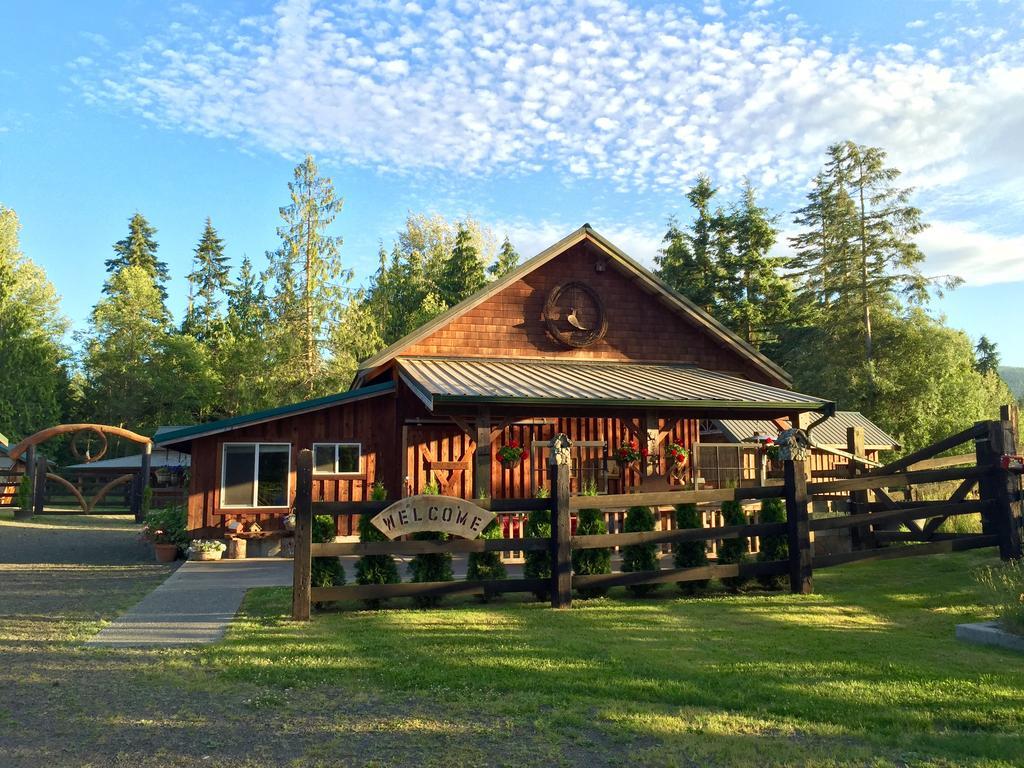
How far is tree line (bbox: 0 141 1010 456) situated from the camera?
116 feet

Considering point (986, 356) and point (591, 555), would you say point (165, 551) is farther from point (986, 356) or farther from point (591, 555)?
point (986, 356)

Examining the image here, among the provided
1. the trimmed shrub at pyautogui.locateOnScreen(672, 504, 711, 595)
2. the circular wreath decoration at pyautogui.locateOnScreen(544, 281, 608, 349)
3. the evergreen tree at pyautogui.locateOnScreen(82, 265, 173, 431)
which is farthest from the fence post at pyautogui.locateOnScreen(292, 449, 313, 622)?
the evergreen tree at pyautogui.locateOnScreen(82, 265, 173, 431)

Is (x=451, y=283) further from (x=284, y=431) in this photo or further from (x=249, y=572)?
(x=249, y=572)

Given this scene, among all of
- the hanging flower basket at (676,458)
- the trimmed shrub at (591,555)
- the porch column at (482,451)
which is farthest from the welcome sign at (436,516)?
the hanging flower basket at (676,458)

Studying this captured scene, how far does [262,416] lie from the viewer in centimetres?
1584

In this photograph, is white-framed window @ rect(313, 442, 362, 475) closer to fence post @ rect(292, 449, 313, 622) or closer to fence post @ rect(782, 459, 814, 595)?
fence post @ rect(292, 449, 313, 622)

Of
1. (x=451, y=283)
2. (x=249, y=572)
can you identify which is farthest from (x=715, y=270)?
(x=249, y=572)

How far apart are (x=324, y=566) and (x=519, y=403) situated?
544 cm

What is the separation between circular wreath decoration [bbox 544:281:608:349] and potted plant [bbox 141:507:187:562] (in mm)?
9051

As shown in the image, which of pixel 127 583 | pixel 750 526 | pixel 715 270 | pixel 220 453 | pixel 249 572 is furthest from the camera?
pixel 715 270

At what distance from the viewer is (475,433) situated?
14.9m

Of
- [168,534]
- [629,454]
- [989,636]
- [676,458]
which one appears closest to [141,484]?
[168,534]

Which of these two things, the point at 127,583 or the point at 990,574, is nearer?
the point at 990,574

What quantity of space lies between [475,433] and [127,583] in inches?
251
